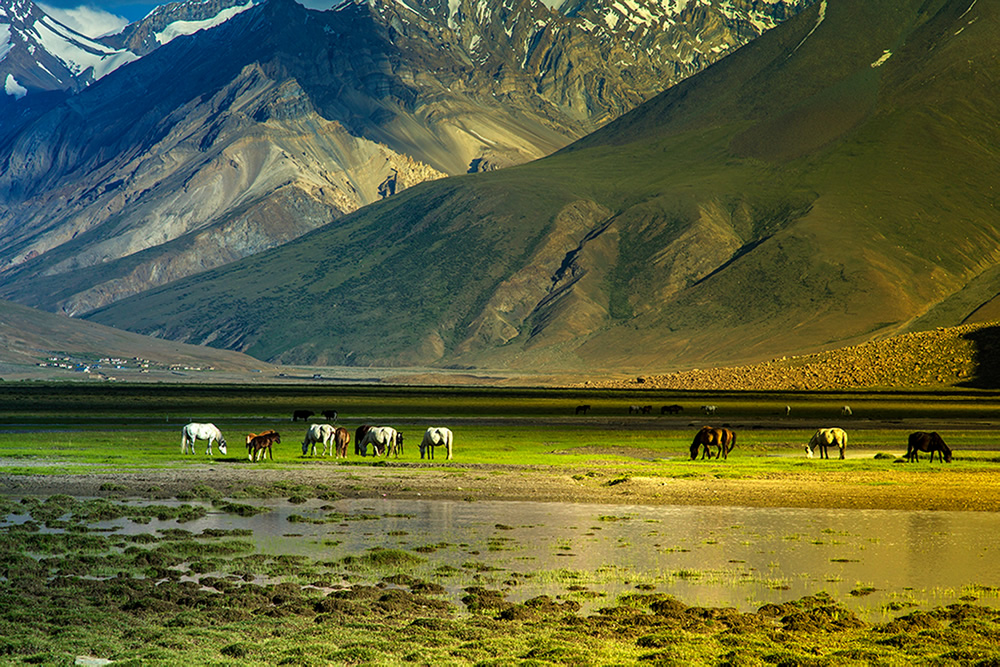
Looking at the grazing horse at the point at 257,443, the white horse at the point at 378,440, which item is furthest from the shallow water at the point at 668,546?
the white horse at the point at 378,440

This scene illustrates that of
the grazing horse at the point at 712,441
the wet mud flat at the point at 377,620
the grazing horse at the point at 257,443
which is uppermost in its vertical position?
the grazing horse at the point at 712,441

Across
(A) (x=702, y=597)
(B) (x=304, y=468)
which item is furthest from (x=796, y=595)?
(B) (x=304, y=468)

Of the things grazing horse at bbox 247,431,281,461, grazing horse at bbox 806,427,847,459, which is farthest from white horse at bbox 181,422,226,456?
grazing horse at bbox 806,427,847,459

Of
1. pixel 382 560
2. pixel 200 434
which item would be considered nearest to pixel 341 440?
pixel 200 434

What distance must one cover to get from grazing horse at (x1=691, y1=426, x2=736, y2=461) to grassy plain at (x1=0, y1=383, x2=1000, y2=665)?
1086 mm

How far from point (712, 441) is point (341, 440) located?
18625 millimetres

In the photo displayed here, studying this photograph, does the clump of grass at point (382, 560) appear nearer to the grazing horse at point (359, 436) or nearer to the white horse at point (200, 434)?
the grazing horse at point (359, 436)

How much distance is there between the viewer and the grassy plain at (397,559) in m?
19.1

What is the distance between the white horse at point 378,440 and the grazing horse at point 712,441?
15133 millimetres

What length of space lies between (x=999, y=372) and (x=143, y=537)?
409ft

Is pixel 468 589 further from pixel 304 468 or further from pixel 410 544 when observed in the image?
pixel 304 468

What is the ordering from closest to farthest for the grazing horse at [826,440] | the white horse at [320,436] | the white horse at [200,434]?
the white horse at [200,434] < the white horse at [320,436] < the grazing horse at [826,440]

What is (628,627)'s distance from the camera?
20719 mm

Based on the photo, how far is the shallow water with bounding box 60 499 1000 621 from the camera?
79.5ft
